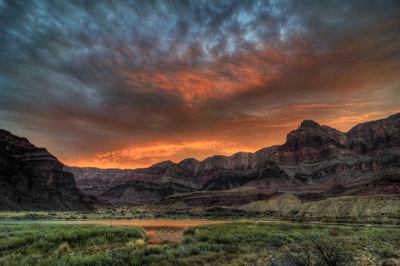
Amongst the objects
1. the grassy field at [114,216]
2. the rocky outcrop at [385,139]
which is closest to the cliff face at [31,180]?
the grassy field at [114,216]

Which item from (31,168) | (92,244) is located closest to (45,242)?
(92,244)

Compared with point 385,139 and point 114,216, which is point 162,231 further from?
point 385,139

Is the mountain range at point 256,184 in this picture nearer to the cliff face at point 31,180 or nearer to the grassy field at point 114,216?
the cliff face at point 31,180

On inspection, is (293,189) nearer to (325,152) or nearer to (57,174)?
(325,152)

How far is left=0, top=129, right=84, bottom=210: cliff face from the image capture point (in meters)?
97.9

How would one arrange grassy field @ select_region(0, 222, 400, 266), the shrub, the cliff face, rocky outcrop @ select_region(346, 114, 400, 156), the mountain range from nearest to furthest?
the shrub, grassy field @ select_region(0, 222, 400, 266), the mountain range, the cliff face, rocky outcrop @ select_region(346, 114, 400, 156)

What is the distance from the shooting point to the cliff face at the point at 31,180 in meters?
97.9

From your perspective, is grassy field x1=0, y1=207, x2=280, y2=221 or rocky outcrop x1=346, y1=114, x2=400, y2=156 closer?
grassy field x1=0, y1=207, x2=280, y2=221

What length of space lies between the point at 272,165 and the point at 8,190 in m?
176

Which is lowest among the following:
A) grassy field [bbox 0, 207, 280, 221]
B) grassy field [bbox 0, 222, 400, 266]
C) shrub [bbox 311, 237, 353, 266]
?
grassy field [bbox 0, 207, 280, 221]

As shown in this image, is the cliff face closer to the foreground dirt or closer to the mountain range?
the mountain range

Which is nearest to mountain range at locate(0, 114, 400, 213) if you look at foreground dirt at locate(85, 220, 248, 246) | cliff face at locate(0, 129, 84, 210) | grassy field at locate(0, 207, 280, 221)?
cliff face at locate(0, 129, 84, 210)

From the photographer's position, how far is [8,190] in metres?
96.4

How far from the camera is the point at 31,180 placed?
11162cm
